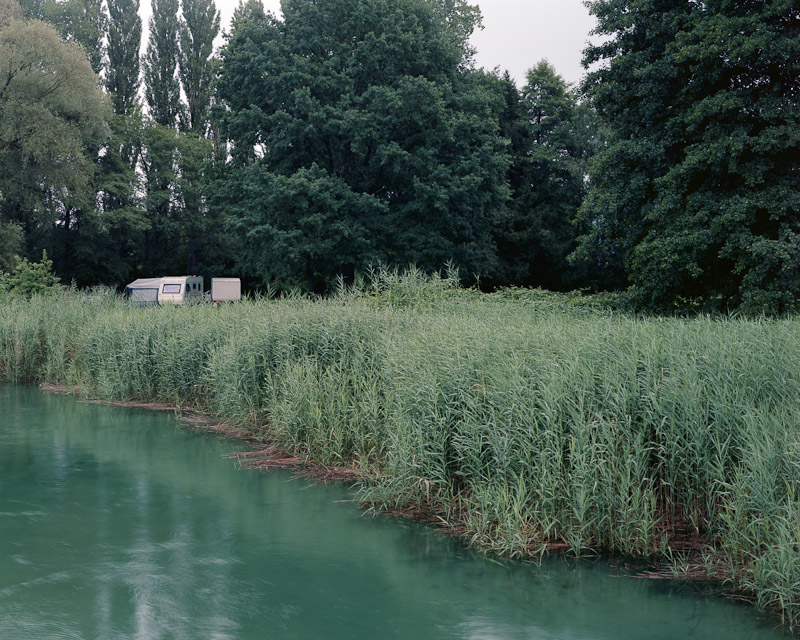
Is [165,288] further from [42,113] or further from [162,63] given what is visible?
[162,63]

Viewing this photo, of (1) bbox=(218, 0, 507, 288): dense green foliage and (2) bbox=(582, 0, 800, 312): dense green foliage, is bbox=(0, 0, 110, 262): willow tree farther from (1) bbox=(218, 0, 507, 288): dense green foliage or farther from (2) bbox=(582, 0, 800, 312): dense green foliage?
(2) bbox=(582, 0, 800, 312): dense green foliage

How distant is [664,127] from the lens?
17.6 meters

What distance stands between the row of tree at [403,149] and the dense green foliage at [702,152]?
6cm

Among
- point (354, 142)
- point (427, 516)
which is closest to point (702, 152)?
point (427, 516)

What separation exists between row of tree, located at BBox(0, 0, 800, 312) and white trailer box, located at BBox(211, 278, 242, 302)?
12.1ft

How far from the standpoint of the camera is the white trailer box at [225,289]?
119ft

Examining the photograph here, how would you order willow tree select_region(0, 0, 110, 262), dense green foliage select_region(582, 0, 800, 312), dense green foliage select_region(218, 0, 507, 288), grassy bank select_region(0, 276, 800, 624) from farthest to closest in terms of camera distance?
willow tree select_region(0, 0, 110, 262)
dense green foliage select_region(218, 0, 507, 288)
dense green foliage select_region(582, 0, 800, 312)
grassy bank select_region(0, 276, 800, 624)

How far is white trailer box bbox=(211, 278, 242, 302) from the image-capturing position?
3614 cm

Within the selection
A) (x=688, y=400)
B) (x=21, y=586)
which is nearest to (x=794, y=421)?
(x=688, y=400)

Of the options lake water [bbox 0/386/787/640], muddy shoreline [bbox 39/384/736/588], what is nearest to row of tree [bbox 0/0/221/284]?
muddy shoreline [bbox 39/384/736/588]

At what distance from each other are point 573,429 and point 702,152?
460 inches

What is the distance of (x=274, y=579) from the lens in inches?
219

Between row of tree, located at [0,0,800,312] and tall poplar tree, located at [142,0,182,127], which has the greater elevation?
tall poplar tree, located at [142,0,182,127]

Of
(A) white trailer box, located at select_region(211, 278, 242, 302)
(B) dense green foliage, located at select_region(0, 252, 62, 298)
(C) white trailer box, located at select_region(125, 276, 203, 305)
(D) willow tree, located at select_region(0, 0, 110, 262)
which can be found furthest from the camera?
(A) white trailer box, located at select_region(211, 278, 242, 302)
